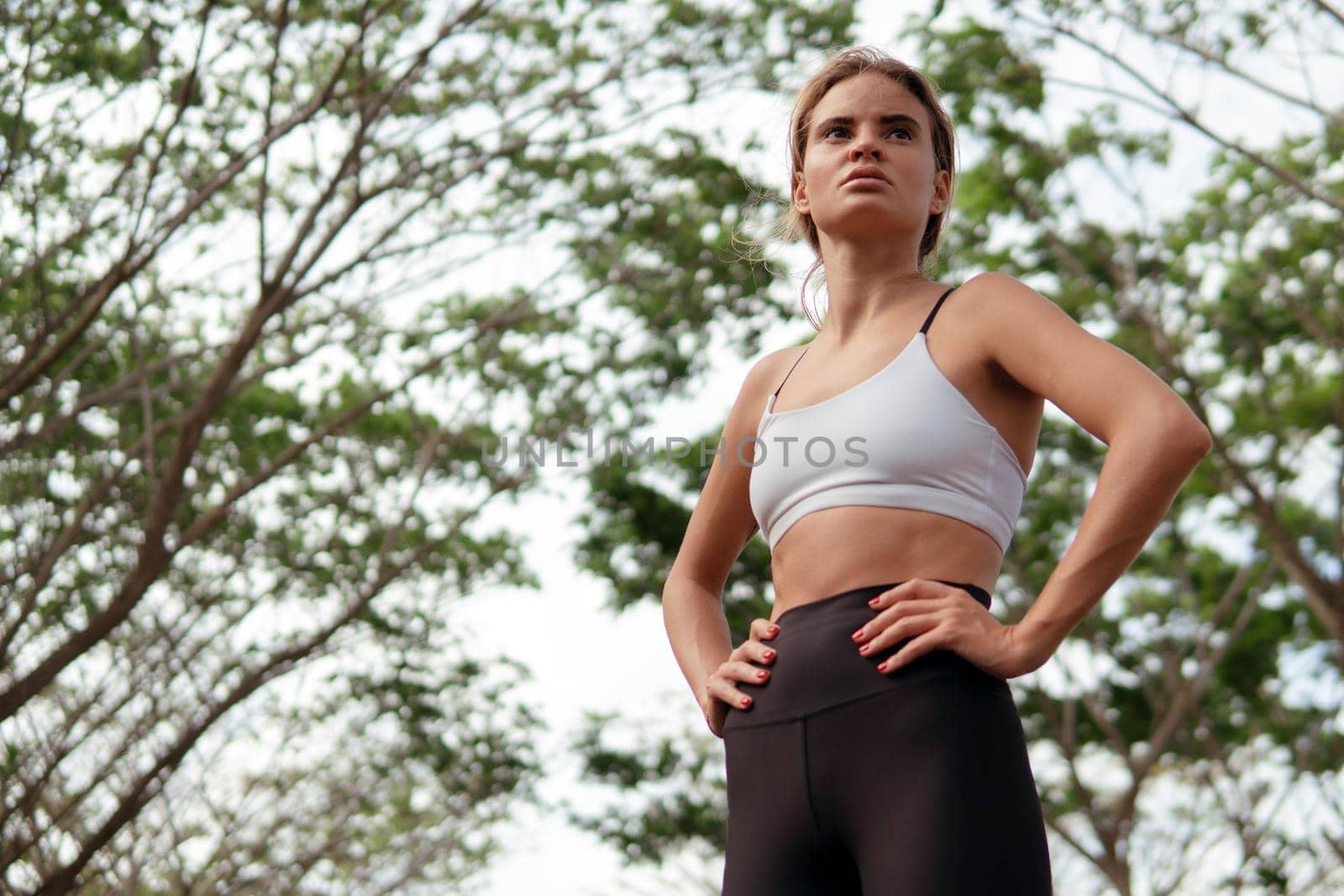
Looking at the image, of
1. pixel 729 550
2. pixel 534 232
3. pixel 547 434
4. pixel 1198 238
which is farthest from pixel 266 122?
pixel 1198 238

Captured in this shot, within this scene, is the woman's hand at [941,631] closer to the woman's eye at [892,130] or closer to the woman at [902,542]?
the woman at [902,542]

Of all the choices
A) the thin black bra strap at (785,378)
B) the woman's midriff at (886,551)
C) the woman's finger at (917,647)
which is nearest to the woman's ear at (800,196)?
the thin black bra strap at (785,378)

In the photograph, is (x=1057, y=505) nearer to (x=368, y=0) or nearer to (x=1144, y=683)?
(x=1144, y=683)

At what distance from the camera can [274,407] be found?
10852mm

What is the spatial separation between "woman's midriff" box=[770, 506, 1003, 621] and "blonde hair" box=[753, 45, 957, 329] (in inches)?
23.9

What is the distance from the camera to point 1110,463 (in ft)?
5.60

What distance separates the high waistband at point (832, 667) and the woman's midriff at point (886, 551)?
17 millimetres

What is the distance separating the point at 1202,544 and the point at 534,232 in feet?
22.7

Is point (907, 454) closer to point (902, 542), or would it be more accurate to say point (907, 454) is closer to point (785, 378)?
point (902, 542)

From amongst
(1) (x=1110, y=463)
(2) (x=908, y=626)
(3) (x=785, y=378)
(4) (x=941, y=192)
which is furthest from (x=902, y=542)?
(4) (x=941, y=192)

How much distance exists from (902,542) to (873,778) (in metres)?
0.30

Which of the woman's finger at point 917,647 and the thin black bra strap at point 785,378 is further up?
the thin black bra strap at point 785,378

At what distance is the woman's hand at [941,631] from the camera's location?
172 cm

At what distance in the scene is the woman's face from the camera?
82.3 inches
